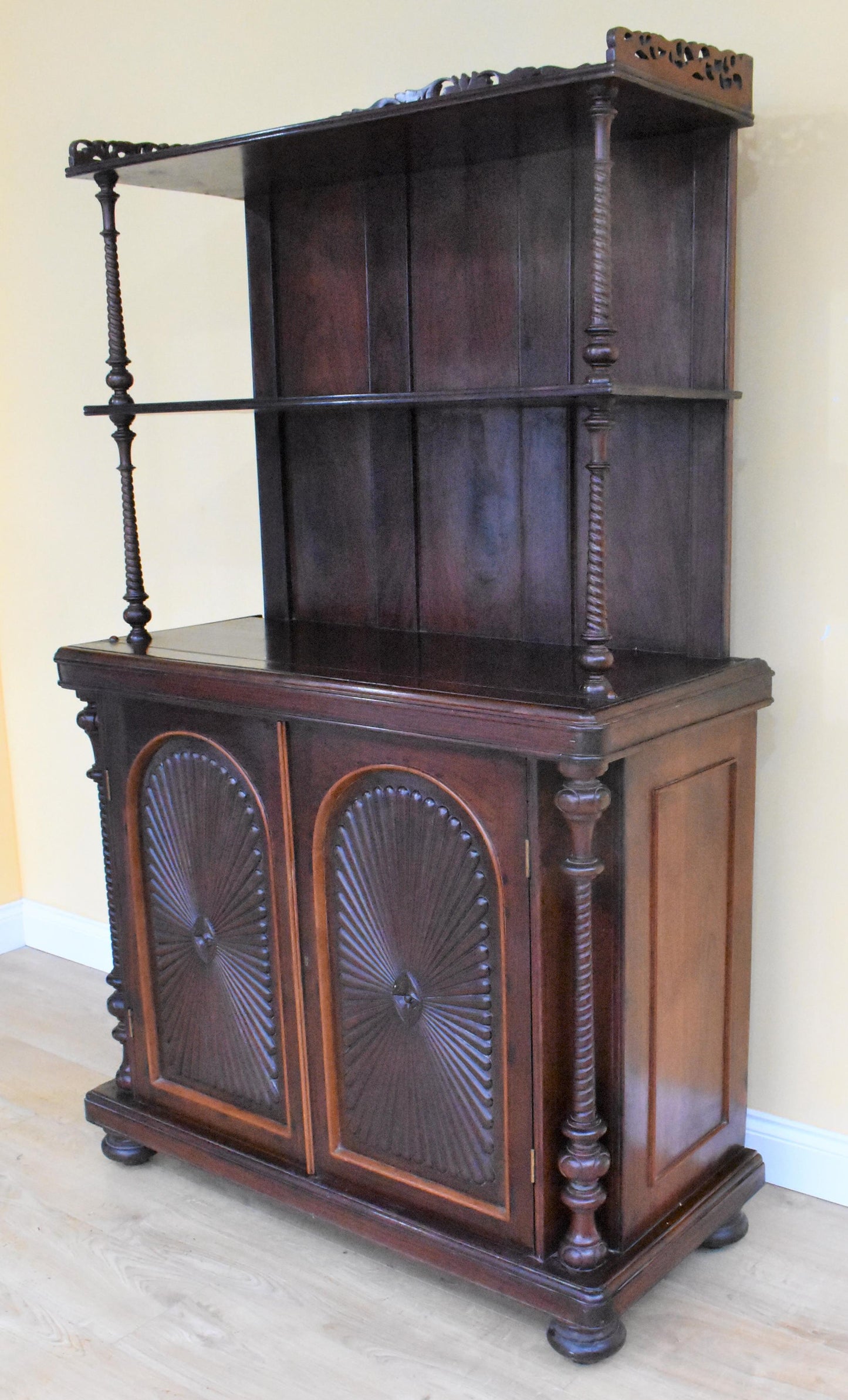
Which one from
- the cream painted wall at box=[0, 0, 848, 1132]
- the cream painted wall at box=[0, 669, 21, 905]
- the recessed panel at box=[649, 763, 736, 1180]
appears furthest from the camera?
the cream painted wall at box=[0, 669, 21, 905]

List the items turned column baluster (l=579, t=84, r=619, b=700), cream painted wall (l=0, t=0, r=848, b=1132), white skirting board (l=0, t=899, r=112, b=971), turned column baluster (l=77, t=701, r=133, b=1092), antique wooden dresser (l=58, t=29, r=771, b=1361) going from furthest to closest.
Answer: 1. white skirting board (l=0, t=899, r=112, b=971)
2. turned column baluster (l=77, t=701, r=133, b=1092)
3. cream painted wall (l=0, t=0, r=848, b=1132)
4. antique wooden dresser (l=58, t=29, r=771, b=1361)
5. turned column baluster (l=579, t=84, r=619, b=700)

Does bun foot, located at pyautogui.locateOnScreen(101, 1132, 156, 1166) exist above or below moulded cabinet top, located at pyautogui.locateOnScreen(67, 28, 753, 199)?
below

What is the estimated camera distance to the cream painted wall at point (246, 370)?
7.25 ft

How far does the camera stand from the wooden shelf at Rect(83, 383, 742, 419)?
1.84 meters

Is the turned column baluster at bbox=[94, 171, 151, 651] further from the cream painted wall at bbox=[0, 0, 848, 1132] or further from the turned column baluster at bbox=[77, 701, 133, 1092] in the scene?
the cream painted wall at bbox=[0, 0, 848, 1132]

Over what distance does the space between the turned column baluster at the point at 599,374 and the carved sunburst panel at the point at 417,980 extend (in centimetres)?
33

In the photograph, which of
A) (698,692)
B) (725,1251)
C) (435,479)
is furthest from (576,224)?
(725,1251)

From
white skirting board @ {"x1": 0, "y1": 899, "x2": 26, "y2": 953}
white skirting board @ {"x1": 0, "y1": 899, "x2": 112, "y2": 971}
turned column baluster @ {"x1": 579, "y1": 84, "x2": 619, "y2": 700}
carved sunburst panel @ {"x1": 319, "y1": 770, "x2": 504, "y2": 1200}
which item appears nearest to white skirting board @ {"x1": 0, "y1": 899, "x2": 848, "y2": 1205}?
carved sunburst panel @ {"x1": 319, "y1": 770, "x2": 504, "y2": 1200}

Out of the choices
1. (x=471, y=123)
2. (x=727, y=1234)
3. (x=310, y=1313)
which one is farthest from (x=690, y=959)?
(x=471, y=123)

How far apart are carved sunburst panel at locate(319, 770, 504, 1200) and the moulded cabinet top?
102 centimetres

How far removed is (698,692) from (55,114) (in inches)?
94.2

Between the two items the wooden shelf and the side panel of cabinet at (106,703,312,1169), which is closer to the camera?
the wooden shelf

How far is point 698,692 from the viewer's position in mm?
2051

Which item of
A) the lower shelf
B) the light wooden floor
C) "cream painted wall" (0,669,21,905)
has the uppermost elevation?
"cream painted wall" (0,669,21,905)
